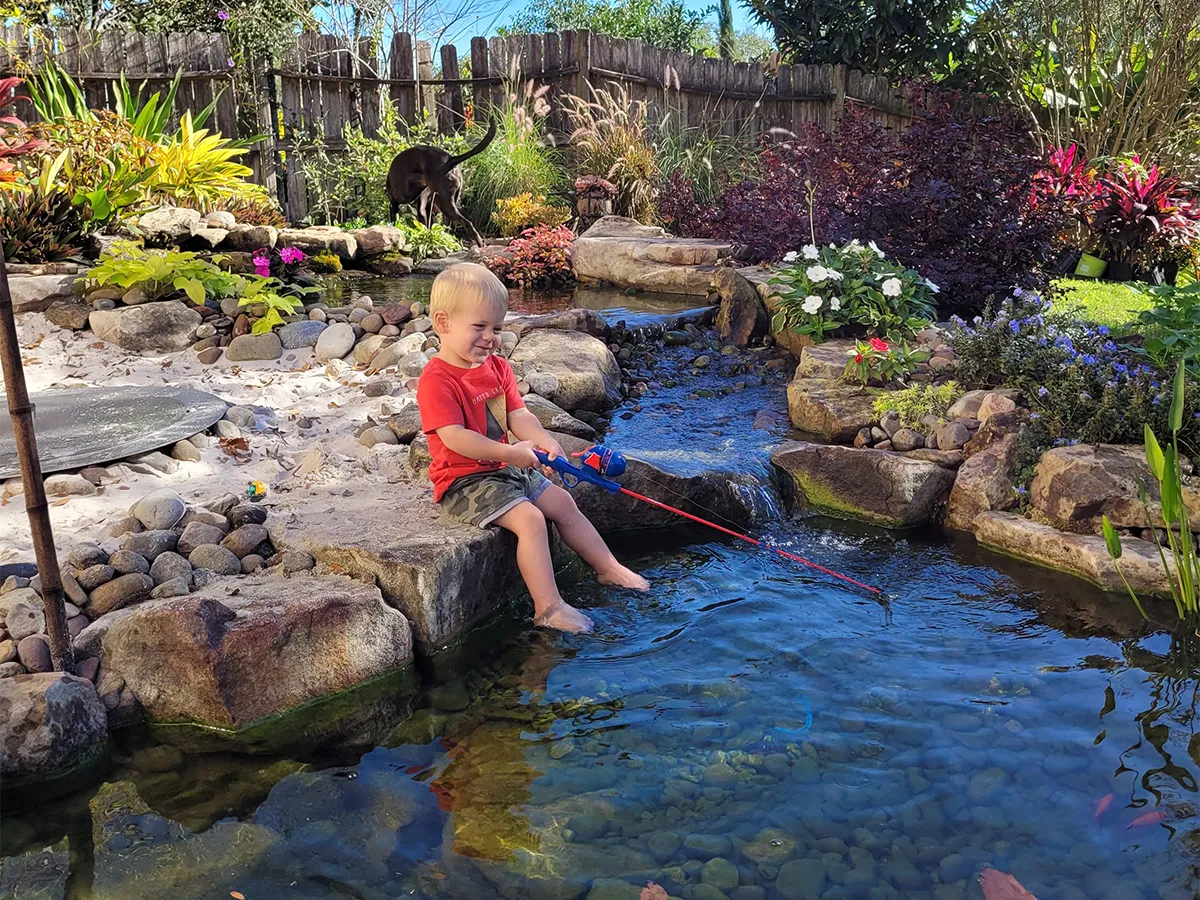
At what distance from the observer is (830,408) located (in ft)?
17.6

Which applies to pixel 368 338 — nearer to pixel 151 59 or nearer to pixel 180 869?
pixel 180 869

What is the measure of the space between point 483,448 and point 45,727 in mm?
1626

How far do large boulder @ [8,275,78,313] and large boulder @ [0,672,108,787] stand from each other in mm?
4572

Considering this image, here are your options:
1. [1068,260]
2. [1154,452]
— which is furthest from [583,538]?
[1068,260]

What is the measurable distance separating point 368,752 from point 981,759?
5.95 ft

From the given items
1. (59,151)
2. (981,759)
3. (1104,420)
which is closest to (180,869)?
(981,759)

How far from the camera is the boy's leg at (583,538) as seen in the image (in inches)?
154

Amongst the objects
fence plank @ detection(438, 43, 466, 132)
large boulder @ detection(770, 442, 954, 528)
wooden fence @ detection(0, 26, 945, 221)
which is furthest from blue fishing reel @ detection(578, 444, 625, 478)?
fence plank @ detection(438, 43, 466, 132)

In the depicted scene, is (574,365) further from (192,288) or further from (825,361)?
(192,288)

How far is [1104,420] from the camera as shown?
14.4 ft

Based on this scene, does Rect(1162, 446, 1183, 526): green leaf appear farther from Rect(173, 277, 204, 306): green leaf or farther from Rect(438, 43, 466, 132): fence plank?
Rect(438, 43, 466, 132): fence plank

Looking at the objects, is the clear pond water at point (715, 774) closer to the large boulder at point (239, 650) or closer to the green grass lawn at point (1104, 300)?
the large boulder at point (239, 650)

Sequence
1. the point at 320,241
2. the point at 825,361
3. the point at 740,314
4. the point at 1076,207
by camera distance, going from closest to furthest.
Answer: the point at 825,361
the point at 740,314
the point at 320,241
the point at 1076,207

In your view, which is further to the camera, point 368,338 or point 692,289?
point 692,289
